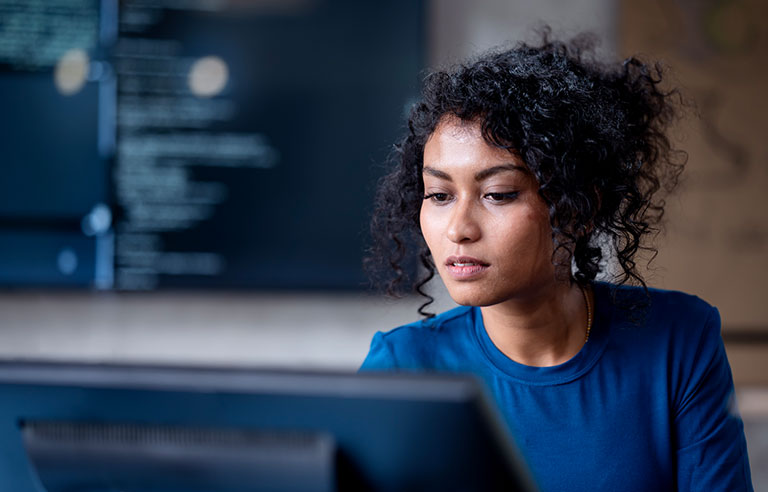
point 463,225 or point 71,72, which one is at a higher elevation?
point 71,72

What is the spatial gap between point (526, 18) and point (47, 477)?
2.13m

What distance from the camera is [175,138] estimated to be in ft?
7.63

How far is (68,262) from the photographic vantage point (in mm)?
2354

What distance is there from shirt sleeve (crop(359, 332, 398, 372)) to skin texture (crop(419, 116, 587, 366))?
0.66 feet

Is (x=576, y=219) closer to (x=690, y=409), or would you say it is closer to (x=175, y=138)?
(x=690, y=409)

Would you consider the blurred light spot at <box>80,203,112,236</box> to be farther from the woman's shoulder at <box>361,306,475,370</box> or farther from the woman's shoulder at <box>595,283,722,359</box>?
the woman's shoulder at <box>595,283,722,359</box>

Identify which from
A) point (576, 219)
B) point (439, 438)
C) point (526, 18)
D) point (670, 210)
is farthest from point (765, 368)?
point (439, 438)

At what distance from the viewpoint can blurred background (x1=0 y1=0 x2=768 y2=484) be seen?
7.59 ft

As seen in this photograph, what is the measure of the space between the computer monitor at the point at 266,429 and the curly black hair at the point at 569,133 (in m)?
0.54

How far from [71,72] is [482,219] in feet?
6.03

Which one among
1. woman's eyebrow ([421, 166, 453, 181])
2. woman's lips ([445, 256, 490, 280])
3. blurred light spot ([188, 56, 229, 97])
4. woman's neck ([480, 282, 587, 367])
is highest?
blurred light spot ([188, 56, 229, 97])

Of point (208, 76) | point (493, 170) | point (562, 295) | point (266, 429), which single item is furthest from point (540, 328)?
point (208, 76)

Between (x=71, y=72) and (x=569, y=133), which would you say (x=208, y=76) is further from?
(x=569, y=133)

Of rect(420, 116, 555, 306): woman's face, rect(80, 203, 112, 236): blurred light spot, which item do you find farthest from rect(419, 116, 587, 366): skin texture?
rect(80, 203, 112, 236): blurred light spot
